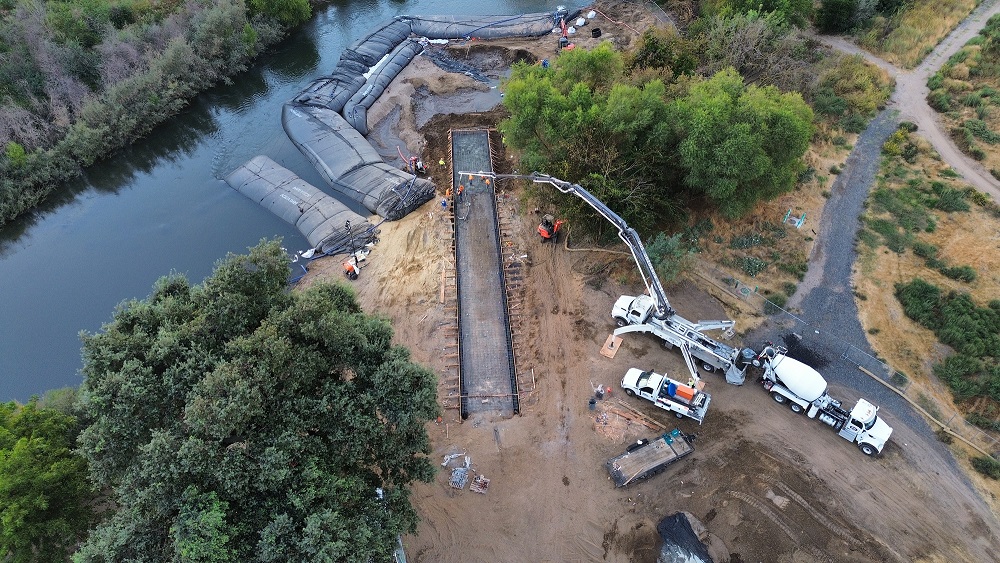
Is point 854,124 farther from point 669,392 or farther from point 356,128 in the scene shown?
point 356,128

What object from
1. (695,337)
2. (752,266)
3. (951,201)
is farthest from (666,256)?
(951,201)

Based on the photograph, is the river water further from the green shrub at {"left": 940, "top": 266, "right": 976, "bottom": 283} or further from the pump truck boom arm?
the green shrub at {"left": 940, "top": 266, "right": 976, "bottom": 283}

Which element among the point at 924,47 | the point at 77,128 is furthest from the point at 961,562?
the point at 77,128

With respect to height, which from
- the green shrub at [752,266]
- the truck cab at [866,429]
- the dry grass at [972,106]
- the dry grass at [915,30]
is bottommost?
the truck cab at [866,429]

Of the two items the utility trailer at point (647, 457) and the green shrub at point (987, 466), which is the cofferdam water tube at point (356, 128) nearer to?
the utility trailer at point (647, 457)

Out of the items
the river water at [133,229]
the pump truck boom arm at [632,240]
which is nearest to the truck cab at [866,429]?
the pump truck boom arm at [632,240]

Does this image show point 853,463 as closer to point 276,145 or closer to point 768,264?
point 768,264
